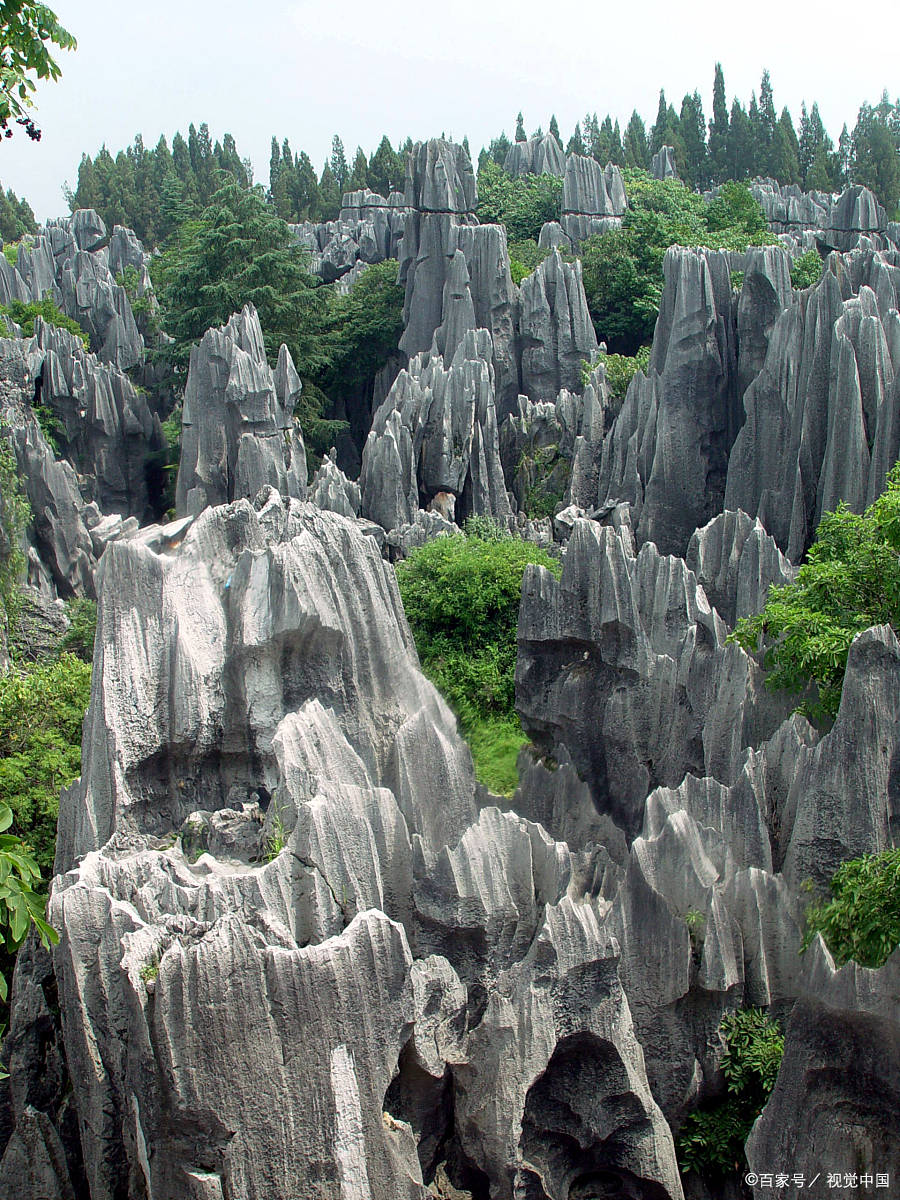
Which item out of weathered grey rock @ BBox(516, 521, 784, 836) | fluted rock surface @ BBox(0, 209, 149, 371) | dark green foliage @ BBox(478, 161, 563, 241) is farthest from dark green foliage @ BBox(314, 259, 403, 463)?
weathered grey rock @ BBox(516, 521, 784, 836)

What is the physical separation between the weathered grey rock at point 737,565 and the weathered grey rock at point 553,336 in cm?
1899

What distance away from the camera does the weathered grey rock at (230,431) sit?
26.6m

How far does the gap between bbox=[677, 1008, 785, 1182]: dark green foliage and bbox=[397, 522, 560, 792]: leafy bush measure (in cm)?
817

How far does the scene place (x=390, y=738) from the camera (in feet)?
34.9

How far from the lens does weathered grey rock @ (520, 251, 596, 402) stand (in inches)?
1309

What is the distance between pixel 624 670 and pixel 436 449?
48.3 feet

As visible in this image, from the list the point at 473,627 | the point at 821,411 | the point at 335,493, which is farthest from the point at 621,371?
the point at 473,627

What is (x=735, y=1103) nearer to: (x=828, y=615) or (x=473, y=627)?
(x=828, y=615)

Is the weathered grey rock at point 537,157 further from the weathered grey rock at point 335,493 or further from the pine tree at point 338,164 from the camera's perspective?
the weathered grey rock at point 335,493

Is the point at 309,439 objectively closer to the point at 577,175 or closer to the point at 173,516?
the point at 173,516

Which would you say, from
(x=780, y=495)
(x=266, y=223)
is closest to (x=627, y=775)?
(x=780, y=495)

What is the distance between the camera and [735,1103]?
8.55 metres

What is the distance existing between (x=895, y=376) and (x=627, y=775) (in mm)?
10917

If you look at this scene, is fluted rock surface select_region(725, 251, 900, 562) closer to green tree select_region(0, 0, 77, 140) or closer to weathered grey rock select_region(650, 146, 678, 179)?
green tree select_region(0, 0, 77, 140)
